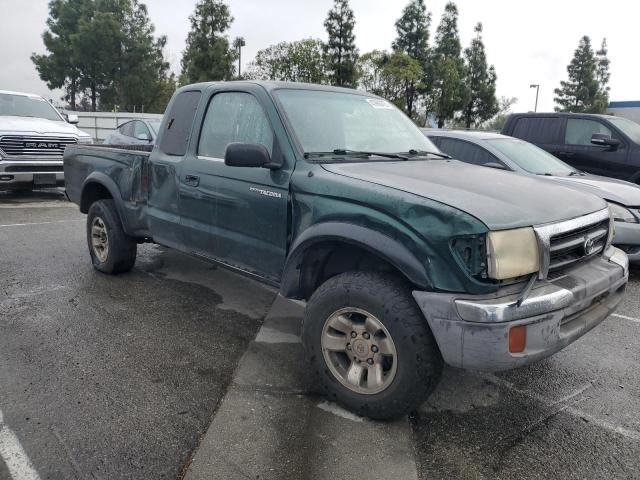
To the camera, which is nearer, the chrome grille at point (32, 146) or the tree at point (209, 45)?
the chrome grille at point (32, 146)

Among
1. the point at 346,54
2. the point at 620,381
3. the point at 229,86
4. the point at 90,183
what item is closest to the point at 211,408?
the point at 229,86

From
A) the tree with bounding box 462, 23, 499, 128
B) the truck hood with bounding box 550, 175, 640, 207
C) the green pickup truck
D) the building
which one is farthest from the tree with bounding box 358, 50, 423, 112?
the green pickup truck

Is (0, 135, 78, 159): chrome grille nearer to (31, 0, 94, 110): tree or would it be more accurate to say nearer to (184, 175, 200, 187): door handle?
(184, 175, 200, 187): door handle

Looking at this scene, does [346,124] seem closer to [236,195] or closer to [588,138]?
[236,195]

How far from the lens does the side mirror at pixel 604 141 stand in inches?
305

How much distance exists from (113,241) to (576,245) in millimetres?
4163

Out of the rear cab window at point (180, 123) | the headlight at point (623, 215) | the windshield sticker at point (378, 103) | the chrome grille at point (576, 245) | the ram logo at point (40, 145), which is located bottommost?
the headlight at point (623, 215)

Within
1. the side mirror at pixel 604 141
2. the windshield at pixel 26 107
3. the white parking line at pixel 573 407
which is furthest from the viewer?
the windshield at pixel 26 107

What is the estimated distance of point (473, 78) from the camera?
46.5 meters

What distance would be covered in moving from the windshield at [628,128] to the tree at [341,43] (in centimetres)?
3136

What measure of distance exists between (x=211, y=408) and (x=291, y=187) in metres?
1.39

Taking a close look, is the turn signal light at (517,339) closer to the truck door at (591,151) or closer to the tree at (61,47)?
the truck door at (591,151)

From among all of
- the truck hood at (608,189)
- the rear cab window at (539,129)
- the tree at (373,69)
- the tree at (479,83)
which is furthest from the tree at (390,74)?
the truck hood at (608,189)

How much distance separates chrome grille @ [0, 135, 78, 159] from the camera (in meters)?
9.59
